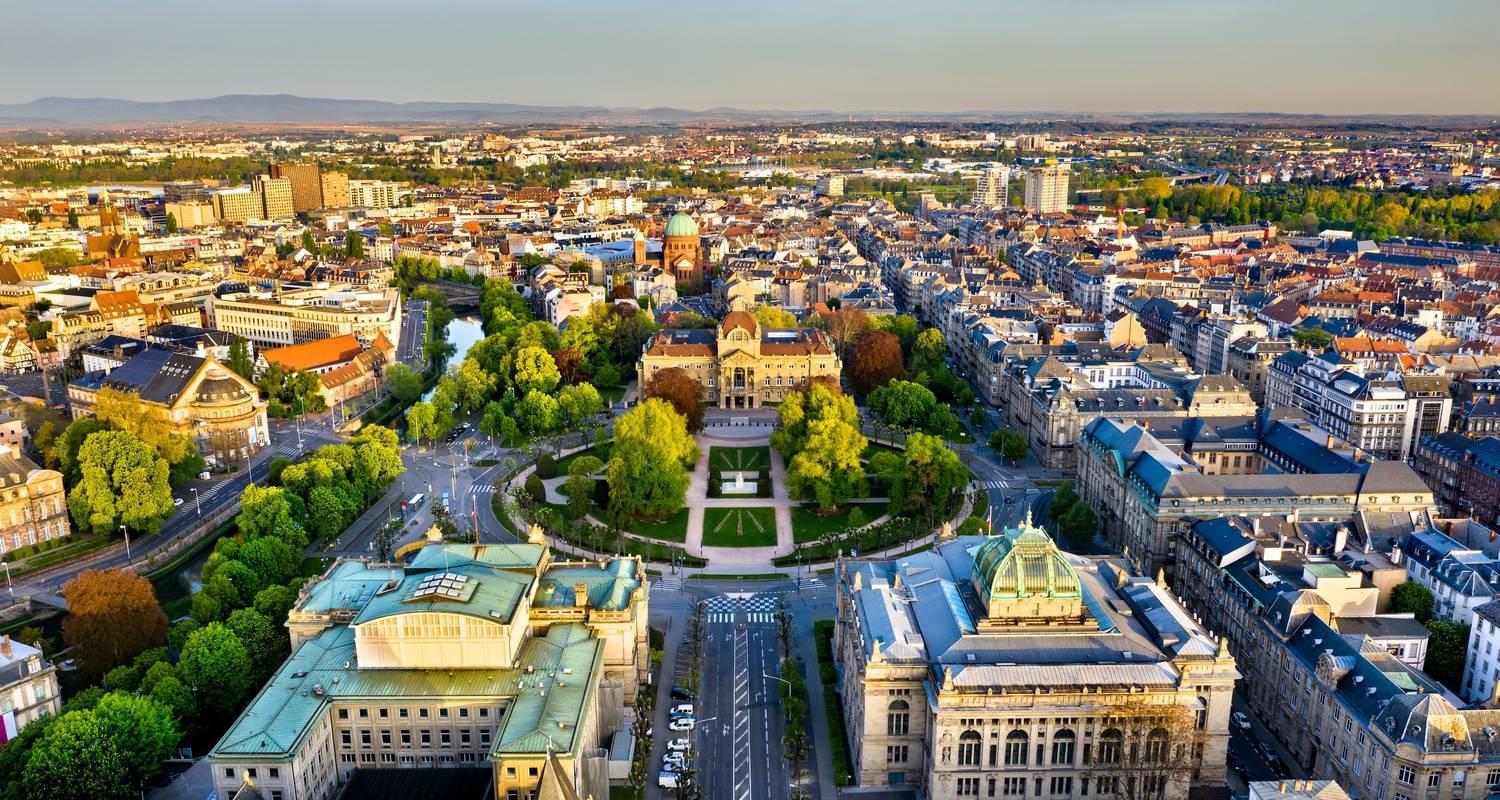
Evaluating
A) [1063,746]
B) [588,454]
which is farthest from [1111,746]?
[588,454]

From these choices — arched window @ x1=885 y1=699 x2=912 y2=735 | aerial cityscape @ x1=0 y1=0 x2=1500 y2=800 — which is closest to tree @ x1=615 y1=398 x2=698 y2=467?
aerial cityscape @ x1=0 y1=0 x2=1500 y2=800

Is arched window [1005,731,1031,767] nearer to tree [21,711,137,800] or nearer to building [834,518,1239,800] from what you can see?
building [834,518,1239,800]

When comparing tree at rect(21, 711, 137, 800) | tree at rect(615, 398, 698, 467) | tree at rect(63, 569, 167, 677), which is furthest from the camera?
tree at rect(615, 398, 698, 467)

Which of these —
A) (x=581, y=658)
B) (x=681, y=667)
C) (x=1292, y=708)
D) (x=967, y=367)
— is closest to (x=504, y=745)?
(x=581, y=658)

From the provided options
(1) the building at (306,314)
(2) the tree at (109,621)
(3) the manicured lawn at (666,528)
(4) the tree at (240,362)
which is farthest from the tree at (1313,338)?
(4) the tree at (240,362)

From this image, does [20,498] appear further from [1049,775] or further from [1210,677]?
[1210,677]

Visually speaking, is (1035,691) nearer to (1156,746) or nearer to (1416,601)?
(1156,746)
